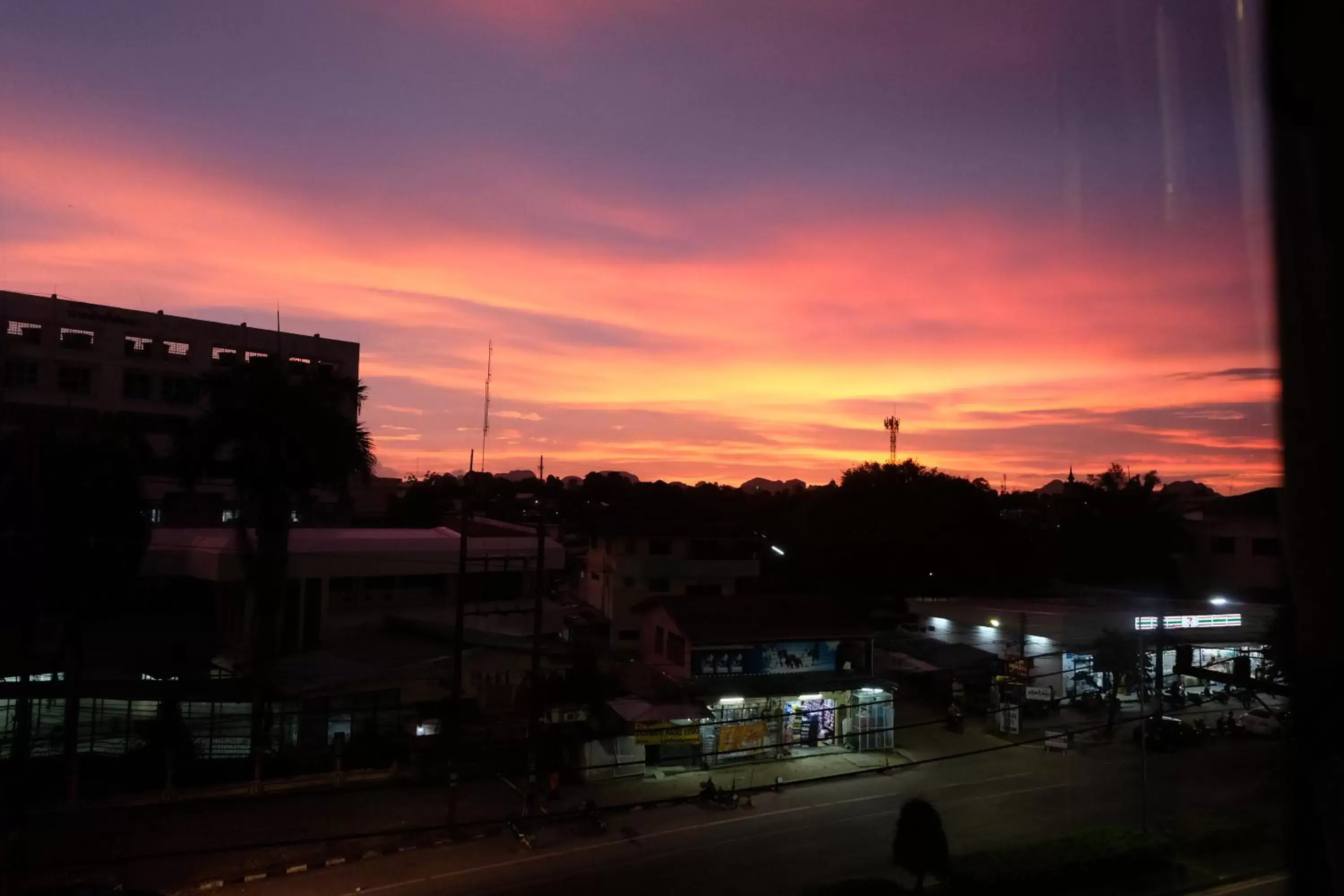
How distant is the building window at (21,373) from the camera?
17297 millimetres

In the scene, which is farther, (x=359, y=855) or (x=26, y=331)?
(x=26, y=331)

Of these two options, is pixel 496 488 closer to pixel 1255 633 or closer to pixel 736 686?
pixel 736 686

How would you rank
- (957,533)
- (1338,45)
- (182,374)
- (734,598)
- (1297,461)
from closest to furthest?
(1338,45), (1297,461), (734,598), (182,374), (957,533)

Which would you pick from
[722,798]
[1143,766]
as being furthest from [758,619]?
[1143,766]

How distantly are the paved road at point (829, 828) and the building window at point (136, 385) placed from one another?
603 inches

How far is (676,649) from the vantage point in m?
13.7

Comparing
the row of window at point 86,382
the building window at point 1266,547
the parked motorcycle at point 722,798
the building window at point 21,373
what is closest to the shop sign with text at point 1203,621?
the parked motorcycle at point 722,798

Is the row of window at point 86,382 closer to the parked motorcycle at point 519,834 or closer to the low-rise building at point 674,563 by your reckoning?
the low-rise building at point 674,563

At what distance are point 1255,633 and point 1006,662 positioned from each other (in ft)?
12.7

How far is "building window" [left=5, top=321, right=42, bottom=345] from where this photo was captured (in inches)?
690

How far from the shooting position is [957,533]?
891 inches

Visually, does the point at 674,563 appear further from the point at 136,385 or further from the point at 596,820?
the point at 136,385

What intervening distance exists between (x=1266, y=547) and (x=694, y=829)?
762 cm

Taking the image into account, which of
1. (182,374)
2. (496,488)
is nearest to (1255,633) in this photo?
(182,374)
